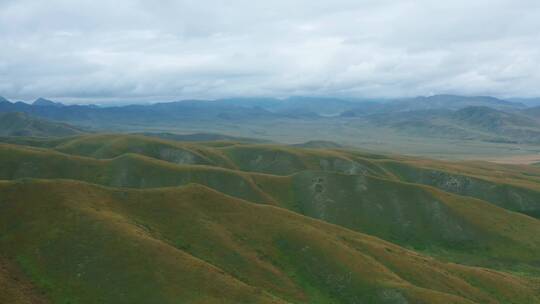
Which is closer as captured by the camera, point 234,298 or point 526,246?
point 234,298

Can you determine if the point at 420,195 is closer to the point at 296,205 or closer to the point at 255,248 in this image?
the point at 296,205

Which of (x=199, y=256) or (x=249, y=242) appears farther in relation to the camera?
(x=249, y=242)

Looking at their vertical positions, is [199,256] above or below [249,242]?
below

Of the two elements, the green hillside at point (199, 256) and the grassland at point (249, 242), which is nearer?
the green hillside at point (199, 256)

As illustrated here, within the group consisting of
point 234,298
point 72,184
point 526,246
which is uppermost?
point 72,184

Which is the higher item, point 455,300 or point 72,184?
point 72,184

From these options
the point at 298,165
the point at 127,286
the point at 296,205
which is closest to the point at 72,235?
the point at 127,286

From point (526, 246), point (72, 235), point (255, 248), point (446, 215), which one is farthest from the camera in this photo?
point (446, 215)

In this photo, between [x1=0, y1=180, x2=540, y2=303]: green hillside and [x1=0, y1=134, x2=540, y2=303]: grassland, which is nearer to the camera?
[x1=0, y1=180, x2=540, y2=303]: green hillside
